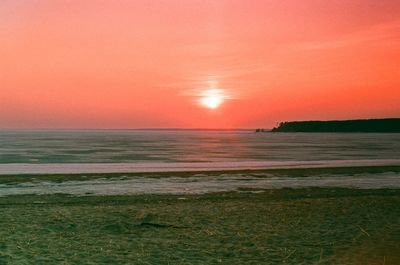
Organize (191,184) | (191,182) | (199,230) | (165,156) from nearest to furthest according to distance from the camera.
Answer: (199,230) → (191,184) → (191,182) → (165,156)

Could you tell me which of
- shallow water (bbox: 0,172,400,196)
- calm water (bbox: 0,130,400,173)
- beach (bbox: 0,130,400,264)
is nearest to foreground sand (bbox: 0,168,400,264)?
beach (bbox: 0,130,400,264)

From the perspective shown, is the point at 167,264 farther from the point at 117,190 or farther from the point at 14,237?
the point at 117,190

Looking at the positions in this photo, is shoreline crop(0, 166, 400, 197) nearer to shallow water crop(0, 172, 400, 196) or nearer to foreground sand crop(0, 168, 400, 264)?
shallow water crop(0, 172, 400, 196)

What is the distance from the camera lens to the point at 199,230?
574 inches

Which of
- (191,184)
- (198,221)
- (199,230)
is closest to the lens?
(199,230)

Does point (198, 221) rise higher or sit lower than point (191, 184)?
→ higher

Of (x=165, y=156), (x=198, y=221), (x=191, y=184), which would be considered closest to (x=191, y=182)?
(x=191, y=184)

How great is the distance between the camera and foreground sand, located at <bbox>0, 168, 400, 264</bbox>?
37.4 ft

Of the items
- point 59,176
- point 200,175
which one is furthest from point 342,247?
point 59,176

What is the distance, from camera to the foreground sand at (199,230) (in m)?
11.4

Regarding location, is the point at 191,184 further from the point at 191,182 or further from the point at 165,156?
the point at 165,156

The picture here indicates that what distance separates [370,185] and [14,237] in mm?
22014

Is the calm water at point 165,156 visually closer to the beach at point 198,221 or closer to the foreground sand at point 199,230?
the beach at point 198,221

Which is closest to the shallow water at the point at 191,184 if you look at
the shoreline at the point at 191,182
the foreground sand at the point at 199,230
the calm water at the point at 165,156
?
the shoreline at the point at 191,182
